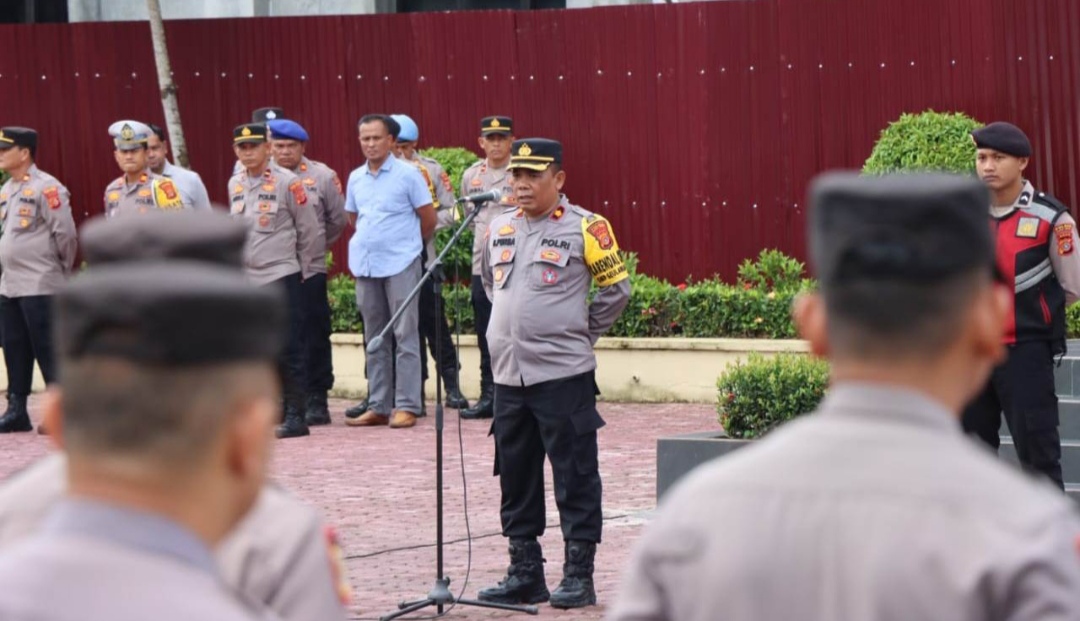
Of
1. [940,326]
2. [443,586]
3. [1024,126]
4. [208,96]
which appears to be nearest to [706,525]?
[940,326]

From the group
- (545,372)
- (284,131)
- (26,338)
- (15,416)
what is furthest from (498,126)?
(545,372)

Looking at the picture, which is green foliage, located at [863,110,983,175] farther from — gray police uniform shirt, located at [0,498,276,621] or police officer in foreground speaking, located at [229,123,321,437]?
gray police uniform shirt, located at [0,498,276,621]

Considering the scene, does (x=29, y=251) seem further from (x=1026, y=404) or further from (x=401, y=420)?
(x=1026, y=404)

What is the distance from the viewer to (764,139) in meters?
16.6

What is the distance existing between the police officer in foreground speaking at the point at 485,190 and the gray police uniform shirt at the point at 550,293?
19.0 ft

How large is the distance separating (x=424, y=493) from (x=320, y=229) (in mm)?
3246

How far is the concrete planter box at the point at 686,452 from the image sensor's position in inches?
407

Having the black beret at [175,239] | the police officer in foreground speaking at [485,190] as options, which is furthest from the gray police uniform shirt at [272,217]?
the black beret at [175,239]

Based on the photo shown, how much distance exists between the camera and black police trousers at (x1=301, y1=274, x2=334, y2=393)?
1444cm

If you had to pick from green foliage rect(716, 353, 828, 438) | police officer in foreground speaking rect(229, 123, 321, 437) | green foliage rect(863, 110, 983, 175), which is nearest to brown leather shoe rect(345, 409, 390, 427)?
police officer in foreground speaking rect(229, 123, 321, 437)

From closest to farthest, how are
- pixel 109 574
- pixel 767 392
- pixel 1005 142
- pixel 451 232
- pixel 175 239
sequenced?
pixel 109 574, pixel 175 239, pixel 1005 142, pixel 767 392, pixel 451 232

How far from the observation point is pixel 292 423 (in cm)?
1398

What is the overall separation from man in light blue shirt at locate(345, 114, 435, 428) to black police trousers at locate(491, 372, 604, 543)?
18.7 ft

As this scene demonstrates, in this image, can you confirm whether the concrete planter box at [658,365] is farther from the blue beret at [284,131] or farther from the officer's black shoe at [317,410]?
the blue beret at [284,131]
